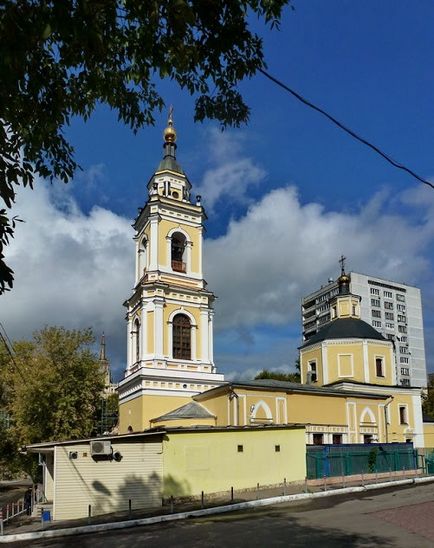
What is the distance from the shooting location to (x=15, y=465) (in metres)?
38.1

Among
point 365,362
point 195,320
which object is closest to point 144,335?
point 195,320

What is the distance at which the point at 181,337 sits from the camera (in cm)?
3481

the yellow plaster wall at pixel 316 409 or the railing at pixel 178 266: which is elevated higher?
the railing at pixel 178 266

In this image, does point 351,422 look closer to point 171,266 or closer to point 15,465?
point 171,266

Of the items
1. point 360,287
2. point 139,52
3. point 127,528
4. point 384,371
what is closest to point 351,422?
point 384,371

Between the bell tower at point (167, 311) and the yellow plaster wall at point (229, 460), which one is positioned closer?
the yellow plaster wall at point (229, 460)

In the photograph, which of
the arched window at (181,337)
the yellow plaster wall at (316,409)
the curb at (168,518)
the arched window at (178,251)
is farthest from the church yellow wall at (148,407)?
the curb at (168,518)

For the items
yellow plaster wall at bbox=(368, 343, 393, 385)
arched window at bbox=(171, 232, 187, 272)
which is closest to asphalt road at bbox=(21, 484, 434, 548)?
arched window at bbox=(171, 232, 187, 272)

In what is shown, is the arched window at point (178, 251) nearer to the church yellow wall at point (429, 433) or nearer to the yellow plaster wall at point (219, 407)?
the yellow plaster wall at point (219, 407)

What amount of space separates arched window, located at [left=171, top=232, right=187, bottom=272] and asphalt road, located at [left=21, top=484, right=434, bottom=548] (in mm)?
19332

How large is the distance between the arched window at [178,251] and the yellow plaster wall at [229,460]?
46.6ft

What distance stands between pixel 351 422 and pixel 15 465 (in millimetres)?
21659

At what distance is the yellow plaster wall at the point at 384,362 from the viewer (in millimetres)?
40938

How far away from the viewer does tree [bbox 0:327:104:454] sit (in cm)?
3200
